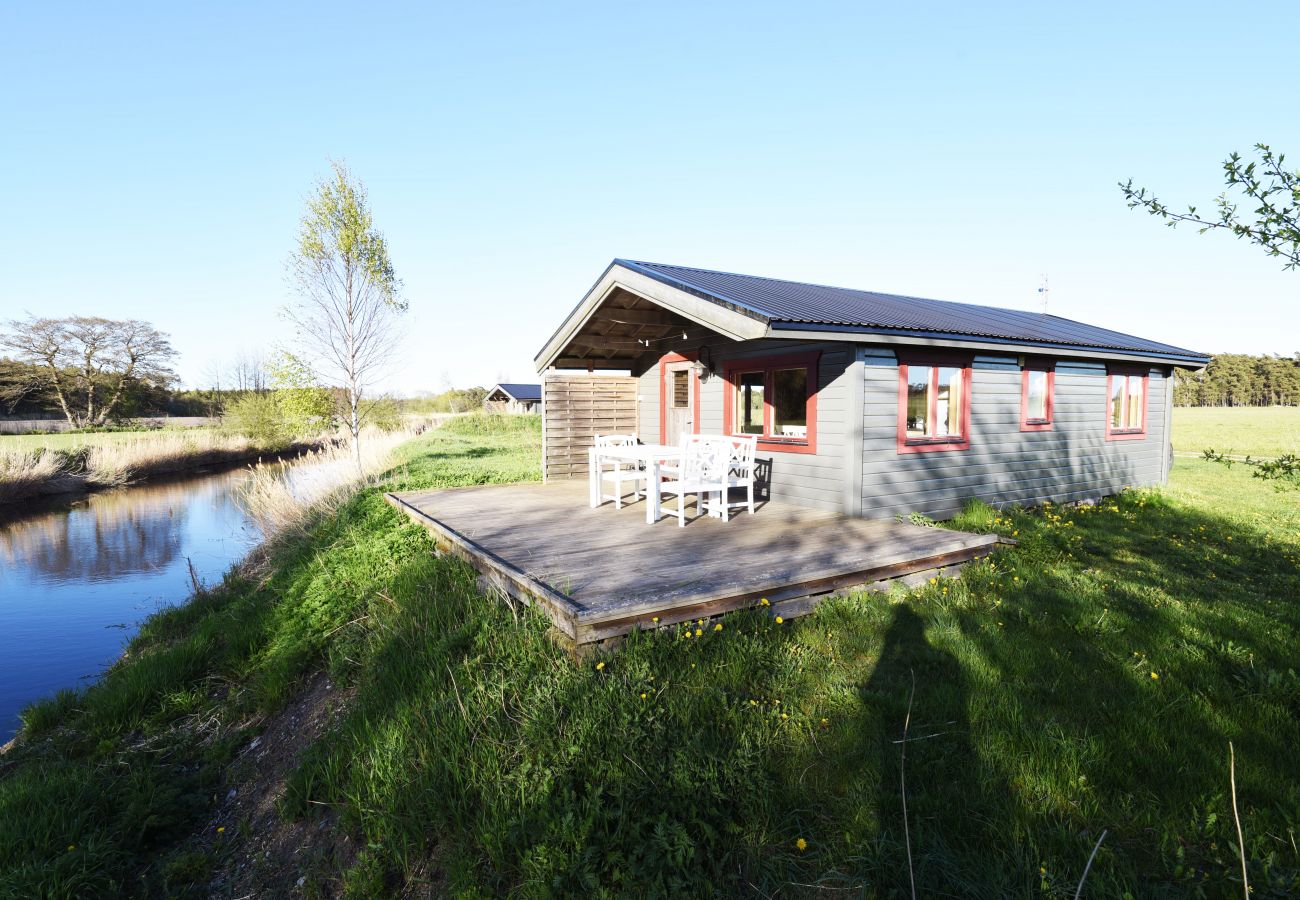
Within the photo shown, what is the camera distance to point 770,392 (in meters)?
8.09

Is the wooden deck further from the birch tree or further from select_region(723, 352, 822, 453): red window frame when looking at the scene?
the birch tree

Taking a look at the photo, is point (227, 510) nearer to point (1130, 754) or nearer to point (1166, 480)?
point (1130, 754)

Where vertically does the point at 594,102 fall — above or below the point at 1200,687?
above

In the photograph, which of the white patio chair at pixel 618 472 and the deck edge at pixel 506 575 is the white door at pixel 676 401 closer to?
the white patio chair at pixel 618 472

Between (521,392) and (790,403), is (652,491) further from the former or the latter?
(521,392)

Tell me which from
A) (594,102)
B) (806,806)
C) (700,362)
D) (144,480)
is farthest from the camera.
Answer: (144,480)

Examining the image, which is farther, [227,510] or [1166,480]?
[227,510]

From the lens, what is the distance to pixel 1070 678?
3.41 meters

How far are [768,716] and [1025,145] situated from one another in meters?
12.5

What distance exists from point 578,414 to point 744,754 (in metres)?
8.45

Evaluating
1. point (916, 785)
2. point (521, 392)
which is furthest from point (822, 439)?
point (521, 392)

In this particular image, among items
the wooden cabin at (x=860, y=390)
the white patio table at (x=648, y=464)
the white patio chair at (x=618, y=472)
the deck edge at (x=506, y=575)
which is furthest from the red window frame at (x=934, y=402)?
the deck edge at (x=506, y=575)

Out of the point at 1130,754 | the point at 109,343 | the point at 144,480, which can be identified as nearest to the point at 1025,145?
the point at 1130,754

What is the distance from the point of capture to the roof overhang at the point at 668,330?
6.12m
